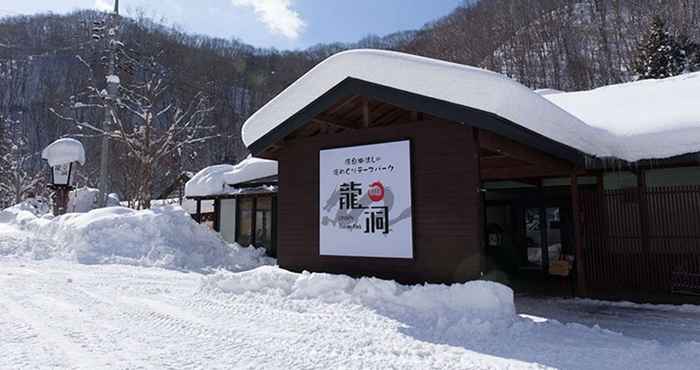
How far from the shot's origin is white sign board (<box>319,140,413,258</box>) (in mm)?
6348

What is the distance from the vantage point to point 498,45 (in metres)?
34.8

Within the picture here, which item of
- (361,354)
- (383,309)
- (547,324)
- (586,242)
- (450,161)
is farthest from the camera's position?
(586,242)

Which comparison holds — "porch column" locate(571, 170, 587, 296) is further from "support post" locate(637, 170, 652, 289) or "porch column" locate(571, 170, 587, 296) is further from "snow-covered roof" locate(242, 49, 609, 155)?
"support post" locate(637, 170, 652, 289)

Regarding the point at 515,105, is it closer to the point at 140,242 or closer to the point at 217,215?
Answer: the point at 140,242

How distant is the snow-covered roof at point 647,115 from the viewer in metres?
6.68

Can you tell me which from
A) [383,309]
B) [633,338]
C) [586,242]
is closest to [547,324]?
[633,338]

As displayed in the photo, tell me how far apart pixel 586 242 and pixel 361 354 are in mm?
5738

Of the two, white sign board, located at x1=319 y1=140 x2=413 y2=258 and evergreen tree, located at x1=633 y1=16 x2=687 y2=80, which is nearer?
white sign board, located at x1=319 y1=140 x2=413 y2=258

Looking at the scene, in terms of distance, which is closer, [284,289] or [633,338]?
[633,338]

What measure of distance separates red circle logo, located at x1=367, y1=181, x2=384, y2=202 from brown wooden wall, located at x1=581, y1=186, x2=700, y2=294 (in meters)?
3.90

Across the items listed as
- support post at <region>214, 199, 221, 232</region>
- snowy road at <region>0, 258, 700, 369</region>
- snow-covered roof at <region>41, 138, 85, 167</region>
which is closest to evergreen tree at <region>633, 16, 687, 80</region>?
support post at <region>214, 199, 221, 232</region>

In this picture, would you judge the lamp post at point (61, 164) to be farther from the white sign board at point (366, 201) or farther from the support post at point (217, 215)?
the white sign board at point (366, 201)

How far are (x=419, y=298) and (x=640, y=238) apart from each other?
453 cm

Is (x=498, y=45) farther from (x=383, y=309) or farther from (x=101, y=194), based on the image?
(x=383, y=309)
